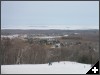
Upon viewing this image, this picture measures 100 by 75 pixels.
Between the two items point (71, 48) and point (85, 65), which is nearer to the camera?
point (85, 65)

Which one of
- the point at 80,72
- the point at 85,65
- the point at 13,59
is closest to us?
the point at 80,72

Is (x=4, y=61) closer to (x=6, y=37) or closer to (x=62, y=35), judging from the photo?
(x=6, y=37)

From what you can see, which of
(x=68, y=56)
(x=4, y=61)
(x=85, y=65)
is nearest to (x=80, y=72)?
(x=85, y=65)

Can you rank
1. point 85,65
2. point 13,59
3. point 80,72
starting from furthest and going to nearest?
1. point 13,59
2. point 85,65
3. point 80,72

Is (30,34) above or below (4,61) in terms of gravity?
above

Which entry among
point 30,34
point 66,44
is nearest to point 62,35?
point 66,44

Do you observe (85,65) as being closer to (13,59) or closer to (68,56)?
(68,56)
